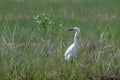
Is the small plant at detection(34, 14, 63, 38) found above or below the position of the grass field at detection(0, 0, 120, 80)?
above

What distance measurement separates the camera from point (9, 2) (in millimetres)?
17125

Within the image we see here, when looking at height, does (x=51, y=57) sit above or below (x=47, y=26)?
below

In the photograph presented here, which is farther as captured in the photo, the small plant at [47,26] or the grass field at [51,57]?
the small plant at [47,26]

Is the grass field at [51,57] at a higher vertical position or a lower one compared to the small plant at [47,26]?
lower

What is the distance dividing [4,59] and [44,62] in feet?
1.75

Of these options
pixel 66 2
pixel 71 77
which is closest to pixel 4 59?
pixel 71 77

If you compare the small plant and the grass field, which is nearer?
the grass field

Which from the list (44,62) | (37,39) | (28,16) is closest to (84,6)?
(28,16)

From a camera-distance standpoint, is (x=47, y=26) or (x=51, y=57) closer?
(x=51, y=57)

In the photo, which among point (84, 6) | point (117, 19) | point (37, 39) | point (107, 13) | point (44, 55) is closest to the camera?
point (44, 55)

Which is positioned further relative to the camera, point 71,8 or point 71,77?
point 71,8

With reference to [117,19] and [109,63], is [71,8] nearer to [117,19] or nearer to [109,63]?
[117,19]

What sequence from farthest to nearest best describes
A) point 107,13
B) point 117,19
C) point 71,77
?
point 107,13 < point 117,19 < point 71,77

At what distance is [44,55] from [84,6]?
878cm
